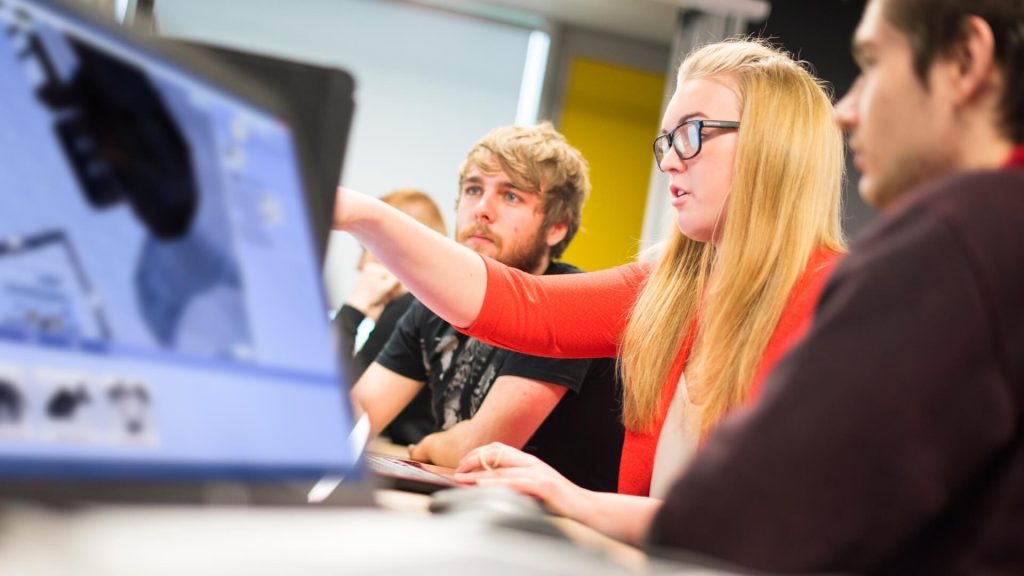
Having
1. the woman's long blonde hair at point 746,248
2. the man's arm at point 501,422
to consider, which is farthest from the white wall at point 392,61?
the woman's long blonde hair at point 746,248

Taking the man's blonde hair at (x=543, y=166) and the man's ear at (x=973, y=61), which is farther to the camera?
the man's blonde hair at (x=543, y=166)

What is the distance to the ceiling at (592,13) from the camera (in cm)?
504

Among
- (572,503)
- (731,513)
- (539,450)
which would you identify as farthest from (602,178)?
(731,513)

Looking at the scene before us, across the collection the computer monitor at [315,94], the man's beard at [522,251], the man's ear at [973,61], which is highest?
the man's ear at [973,61]

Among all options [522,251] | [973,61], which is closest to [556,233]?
[522,251]

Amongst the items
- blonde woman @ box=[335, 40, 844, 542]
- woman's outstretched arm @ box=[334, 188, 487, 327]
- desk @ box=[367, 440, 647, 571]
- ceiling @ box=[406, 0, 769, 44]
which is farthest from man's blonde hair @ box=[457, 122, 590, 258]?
ceiling @ box=[406, 0, 769, 44]

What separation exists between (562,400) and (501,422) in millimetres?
209

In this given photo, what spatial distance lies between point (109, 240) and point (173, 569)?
20 cm

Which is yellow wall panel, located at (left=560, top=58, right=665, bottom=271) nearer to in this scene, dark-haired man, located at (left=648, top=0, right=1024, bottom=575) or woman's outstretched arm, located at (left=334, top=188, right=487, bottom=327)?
woman's outstretched arm, located at (left=334, top=188, right=487, bottom=327)

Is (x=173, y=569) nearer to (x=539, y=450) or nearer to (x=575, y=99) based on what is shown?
(x=539, y=450)

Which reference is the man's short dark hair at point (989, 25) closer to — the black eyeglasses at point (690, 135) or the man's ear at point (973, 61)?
the man's ear at point (973, 61)

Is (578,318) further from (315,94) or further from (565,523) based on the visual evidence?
(315,94)

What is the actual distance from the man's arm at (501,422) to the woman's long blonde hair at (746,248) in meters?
0.35

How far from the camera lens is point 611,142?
5.43m
